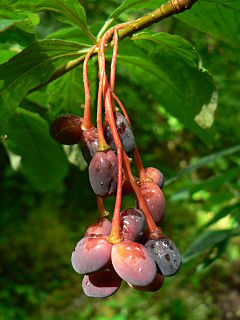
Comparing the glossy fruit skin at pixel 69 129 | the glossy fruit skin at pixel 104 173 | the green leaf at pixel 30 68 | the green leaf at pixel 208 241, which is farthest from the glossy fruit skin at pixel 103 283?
the green leaf at pixel 208 241

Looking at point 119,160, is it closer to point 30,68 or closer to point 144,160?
point 30,68

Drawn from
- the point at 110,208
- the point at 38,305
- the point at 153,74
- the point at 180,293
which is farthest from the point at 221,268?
the point at 153,74

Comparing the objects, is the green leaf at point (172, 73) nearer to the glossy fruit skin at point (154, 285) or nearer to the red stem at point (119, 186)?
the red stem at point (119, 186)

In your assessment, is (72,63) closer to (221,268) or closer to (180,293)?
(180,293)

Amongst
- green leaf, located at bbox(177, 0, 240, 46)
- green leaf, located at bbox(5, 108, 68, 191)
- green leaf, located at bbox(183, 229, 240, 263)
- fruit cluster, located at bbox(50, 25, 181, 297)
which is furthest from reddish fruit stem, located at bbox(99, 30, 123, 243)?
green leaf, located at bbox(183, 229, 240, 263)

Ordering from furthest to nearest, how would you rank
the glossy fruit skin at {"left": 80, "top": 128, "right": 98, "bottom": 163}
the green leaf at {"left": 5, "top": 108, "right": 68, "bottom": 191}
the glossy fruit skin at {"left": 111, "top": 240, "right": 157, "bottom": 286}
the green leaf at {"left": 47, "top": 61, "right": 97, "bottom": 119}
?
the green leaf at {"left": 5, "top": 108, "right": 68, "bottom": 191} < the green leaf at {"left": 47, "top": 61, "right": 97, "bottom": 119} < the glossy fruit skin at {"left": 80, "top": 128, "right": 98, "bottom": 163} < the glossy fruit skin at {"left": 111, "top": 240, "right": 157, "bottom": 286}

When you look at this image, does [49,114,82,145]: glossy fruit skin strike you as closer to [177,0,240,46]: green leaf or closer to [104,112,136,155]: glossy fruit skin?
[104,112,136,155]: glossy fruit skin
